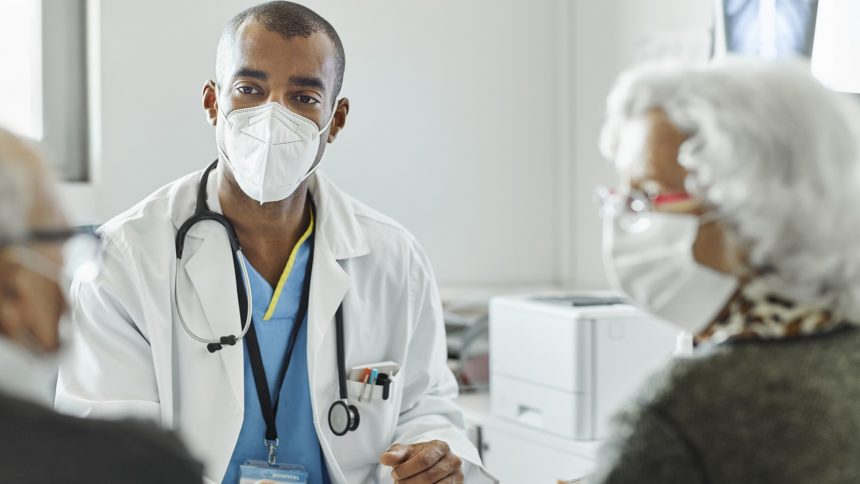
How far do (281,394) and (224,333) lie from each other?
151mm

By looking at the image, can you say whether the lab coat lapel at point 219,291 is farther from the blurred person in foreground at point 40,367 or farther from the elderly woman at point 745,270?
the elderly woman at point 745,270

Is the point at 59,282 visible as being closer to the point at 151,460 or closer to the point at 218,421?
the point at 151,460

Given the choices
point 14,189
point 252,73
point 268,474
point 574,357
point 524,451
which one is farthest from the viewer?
point 524,451

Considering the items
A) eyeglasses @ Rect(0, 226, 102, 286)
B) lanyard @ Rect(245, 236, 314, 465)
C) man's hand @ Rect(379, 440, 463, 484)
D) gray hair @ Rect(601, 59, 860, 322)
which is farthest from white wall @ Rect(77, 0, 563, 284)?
gray hair @ Rect(601, 59, 860, 322)

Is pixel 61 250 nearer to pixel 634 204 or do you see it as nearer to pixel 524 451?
pixel 634 204

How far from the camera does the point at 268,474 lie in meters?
1.73

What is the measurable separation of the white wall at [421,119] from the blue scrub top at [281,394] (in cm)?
117

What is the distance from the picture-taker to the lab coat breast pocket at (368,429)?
6.02ft

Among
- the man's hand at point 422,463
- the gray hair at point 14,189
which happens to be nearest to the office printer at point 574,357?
the man's hand at point 422,463

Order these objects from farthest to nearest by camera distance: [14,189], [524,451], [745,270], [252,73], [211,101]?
[524,451] < [211,101] < [252,73] < [745,270] < [14,189]

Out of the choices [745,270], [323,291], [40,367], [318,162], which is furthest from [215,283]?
[745,270]

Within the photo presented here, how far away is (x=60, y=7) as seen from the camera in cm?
292

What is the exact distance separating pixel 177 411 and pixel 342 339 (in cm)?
32

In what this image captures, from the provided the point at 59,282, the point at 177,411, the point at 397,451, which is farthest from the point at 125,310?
the point at 59,282
